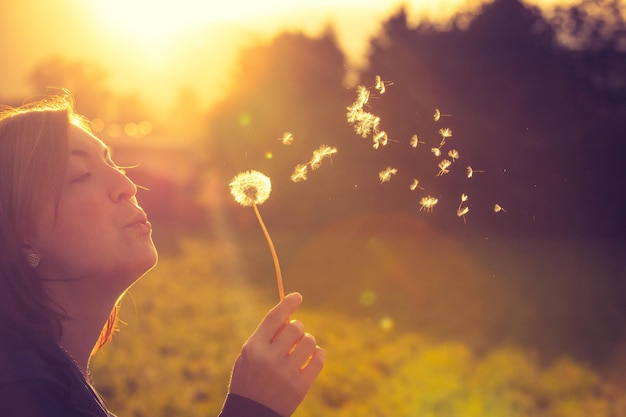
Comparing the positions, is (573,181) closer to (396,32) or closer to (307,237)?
(307,237)

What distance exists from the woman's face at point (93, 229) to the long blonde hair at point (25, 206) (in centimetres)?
4

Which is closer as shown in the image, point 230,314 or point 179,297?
point 230,314

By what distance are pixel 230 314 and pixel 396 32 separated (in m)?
6.61

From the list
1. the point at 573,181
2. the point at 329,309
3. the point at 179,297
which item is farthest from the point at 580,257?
the point at 179,297

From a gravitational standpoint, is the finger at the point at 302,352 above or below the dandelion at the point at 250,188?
below

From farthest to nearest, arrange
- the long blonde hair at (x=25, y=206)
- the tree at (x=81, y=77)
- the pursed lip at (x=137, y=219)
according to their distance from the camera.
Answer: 1. the tree at (x=81, y=77)
2. the pursed lip at (x=137, y=219)
3. the long blonde hair at (x=25, y=206)

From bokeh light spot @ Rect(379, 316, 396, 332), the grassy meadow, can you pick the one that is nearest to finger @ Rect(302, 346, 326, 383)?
the grassy meadow

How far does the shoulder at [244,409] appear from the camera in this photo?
1.78m

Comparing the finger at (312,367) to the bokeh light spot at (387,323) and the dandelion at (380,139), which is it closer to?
the dandelion at (380,139)

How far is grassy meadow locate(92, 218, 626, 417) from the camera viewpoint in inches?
235

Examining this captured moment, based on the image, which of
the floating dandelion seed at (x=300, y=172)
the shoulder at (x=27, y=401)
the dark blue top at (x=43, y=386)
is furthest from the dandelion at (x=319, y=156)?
the shoulder at (x=27, y=401)

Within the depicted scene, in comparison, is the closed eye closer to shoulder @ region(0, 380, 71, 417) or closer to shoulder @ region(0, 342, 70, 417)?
shoulder @ region(0, 342, 70, 417)

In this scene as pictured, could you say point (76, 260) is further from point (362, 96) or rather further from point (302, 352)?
point (362, 96)

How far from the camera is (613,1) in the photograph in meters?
10.1
